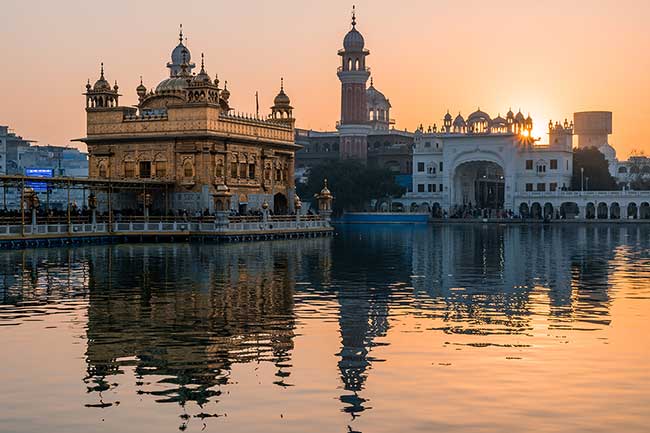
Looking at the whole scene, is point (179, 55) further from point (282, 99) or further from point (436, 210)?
point (436, 210)

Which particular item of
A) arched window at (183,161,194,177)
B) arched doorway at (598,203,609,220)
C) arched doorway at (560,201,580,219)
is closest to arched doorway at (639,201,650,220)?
arched doorway at (598,203,609,220)

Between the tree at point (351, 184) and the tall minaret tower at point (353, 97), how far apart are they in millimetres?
16977

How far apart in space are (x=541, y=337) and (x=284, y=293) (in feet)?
34.0

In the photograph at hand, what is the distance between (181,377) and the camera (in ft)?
52.2

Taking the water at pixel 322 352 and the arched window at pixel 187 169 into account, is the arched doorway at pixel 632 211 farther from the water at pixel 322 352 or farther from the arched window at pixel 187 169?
the water at pixel 322 352

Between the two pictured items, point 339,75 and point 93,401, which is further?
point 339,75

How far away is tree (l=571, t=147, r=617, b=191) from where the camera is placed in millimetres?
128613

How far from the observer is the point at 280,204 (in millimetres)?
80188

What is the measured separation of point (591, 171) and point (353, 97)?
111ft

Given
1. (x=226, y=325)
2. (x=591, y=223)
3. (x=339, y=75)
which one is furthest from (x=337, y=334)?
(x=339, y=75)

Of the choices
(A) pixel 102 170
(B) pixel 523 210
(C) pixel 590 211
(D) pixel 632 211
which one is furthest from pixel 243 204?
(D) pixel 632 211

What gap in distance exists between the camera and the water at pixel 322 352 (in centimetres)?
1349

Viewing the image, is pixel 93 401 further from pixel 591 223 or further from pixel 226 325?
pixel 591 223

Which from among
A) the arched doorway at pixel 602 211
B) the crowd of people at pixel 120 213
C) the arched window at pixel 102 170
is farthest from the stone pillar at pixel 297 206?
the arched doorway at pixel 602 211
